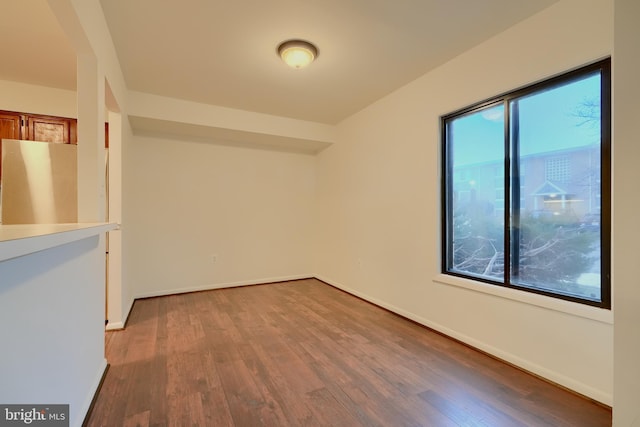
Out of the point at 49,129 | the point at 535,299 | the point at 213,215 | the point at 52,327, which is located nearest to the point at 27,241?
the point at 52,327

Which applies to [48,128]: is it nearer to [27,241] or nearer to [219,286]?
[219,286]

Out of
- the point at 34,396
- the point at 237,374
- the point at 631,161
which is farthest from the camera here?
the point at 237,374

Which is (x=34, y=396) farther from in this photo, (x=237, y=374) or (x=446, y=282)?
(x=446, y=282)

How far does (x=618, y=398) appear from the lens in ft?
4.13

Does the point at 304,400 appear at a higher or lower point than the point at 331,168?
lower

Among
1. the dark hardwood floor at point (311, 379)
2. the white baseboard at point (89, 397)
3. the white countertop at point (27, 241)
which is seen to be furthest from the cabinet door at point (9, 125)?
the white countertop at point (27, 241)

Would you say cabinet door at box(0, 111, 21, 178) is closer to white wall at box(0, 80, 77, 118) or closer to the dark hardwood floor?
white wall at box(0, 80, 77, 118)

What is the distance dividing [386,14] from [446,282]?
2.39 metres

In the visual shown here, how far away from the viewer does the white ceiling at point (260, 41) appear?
2029 mm

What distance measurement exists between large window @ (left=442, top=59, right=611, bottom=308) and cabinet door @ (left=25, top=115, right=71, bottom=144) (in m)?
4.34

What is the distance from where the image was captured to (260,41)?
2.41m

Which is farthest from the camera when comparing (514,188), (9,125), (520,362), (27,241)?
(9,125)

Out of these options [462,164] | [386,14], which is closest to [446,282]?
[462,164]

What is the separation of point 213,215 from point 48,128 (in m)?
2.14
